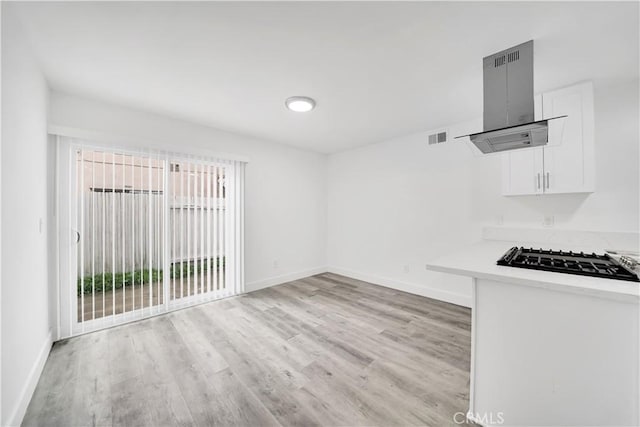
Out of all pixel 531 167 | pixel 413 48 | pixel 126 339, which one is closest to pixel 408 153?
pixel 531 167

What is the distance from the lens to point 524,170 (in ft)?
8.29

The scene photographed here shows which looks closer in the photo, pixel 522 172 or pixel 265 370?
pixel 265 370

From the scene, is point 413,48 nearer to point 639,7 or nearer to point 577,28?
point 577,28

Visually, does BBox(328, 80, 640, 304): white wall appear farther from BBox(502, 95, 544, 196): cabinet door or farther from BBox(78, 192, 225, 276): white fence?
BBox(78, 192, 225, 276): white fence

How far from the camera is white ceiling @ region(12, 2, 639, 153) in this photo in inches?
58.5

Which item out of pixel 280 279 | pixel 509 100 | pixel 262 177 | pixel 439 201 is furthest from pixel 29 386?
pixel 439 201

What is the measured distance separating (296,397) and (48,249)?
2.69 meters

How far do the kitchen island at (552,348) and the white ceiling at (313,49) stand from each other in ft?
5.13

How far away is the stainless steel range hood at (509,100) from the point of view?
1714 mm

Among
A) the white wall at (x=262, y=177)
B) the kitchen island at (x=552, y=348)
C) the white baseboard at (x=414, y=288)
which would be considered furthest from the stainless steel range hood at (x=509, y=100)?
the white wall at (x=262, y=177)

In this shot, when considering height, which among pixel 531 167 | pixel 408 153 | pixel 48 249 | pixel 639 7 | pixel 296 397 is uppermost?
pixel 639 7

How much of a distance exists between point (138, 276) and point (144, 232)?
557mm

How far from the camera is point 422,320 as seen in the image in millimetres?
2854

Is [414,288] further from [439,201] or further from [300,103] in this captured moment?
[300,103]
